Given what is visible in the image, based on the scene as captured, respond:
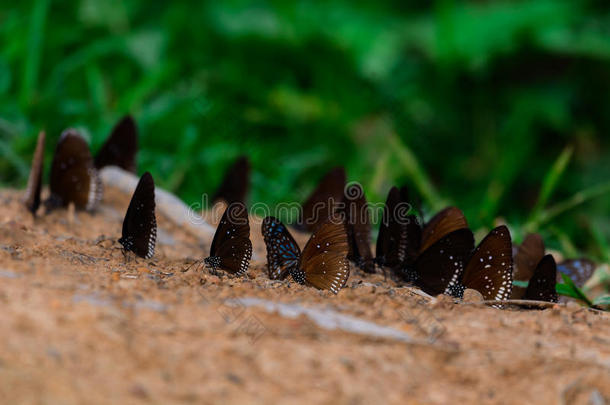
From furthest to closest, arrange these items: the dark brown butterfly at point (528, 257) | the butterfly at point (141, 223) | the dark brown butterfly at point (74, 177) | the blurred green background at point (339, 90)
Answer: the blurred green background at point (339, 90)
the dark brown butterfly at point (74, 177)
the dark brown butterfly at point (528, 257)
the butterfly at point (141, 223)

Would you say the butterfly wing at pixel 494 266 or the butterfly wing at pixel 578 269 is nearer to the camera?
the butterfly wing at pixel 494 266

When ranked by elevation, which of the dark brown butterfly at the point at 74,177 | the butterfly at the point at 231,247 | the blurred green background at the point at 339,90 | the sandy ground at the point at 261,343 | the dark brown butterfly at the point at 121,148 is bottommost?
the sandy ground at the point at 261,343

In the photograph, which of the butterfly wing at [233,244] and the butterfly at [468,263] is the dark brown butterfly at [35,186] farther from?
the butterfly at [468,263]

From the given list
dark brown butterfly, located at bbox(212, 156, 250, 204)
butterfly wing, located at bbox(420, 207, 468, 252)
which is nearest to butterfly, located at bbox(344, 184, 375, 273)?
butterfly wing, located at bbox(420, 207, 468, 252)

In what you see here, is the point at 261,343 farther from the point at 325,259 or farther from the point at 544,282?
the point at 544,282

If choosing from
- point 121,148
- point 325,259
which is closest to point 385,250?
point 325,259

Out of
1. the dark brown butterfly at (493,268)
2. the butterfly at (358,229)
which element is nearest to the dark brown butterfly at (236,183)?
the butterfly at (358,229)
